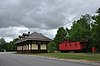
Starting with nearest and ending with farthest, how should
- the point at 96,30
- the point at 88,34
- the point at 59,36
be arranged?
the point at 96,30
the point at 88,34
the point at 59,36

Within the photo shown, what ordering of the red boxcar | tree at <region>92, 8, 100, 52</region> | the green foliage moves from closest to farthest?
tree at <region>92, 8, 100, 52</region> < the red boxcar < the green foliage

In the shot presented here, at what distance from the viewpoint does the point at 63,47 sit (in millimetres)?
64188

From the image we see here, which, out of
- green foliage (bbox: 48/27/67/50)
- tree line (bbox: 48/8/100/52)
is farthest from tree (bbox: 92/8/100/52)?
green foliage (bbox: 48/27/67/50)

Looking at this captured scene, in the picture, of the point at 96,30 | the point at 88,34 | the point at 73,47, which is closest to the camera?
the point at 96,30

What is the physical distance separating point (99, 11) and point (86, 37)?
1102cm

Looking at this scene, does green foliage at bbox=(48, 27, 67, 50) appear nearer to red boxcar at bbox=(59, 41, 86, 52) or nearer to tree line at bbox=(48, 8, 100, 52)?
tree line at bbox=(48, 8, 100, 52)

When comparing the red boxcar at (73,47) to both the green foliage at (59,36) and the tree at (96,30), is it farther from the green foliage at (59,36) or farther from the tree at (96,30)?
the green foliage at (59,36)

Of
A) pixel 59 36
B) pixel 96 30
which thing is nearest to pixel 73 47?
pixel 96 30

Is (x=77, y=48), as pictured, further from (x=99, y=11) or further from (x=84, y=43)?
(x=99, y=11)

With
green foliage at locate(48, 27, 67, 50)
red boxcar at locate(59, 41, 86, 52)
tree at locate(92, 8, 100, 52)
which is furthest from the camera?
green foliage at locate(48, 27, 67, 50)

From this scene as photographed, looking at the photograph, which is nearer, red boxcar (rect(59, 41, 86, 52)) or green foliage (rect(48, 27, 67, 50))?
red boxcar (rect(59, 41, 86, 52))

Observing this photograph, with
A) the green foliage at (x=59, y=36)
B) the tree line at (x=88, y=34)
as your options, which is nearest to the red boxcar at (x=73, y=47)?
the tree line at (x=88, y=34)

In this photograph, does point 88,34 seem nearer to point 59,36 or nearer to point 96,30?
point 96,30

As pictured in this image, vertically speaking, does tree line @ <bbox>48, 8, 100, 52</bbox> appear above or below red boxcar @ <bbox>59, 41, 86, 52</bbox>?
above
